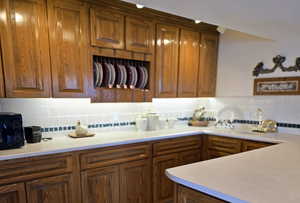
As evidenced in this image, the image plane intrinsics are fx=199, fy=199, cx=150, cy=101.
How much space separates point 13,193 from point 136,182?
1.12 meters

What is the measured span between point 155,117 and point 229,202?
1.78 metres

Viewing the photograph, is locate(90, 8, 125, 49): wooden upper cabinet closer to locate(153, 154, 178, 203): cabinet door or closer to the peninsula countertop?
the peninsula countertop

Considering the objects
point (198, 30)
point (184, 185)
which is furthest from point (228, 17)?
point (184, 185)

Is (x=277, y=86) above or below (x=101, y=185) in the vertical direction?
above

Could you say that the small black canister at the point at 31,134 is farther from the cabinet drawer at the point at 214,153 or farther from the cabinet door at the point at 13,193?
the cabinet drawer at the point at 214,153

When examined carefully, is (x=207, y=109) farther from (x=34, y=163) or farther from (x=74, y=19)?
(x=34, y=163)

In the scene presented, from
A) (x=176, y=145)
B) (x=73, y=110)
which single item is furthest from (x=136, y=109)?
(x=73, y=110)

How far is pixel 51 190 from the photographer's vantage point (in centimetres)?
170

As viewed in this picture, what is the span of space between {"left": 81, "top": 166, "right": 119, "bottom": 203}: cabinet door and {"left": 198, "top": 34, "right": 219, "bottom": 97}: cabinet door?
1717 mm

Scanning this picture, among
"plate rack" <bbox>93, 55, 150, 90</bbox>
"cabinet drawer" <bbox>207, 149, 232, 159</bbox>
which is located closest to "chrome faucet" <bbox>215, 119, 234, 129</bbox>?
"cabinet drawer" <bbox>207, 149, 232, 159</bbox>

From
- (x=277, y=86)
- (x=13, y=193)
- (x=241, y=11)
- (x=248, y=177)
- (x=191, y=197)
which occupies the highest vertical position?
(x=241, y=11)

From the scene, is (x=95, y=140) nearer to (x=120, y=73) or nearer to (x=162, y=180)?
(x=120, y=73)

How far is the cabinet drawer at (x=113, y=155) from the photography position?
1.86 meters

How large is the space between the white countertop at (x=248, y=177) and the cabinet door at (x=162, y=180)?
1040 mm
